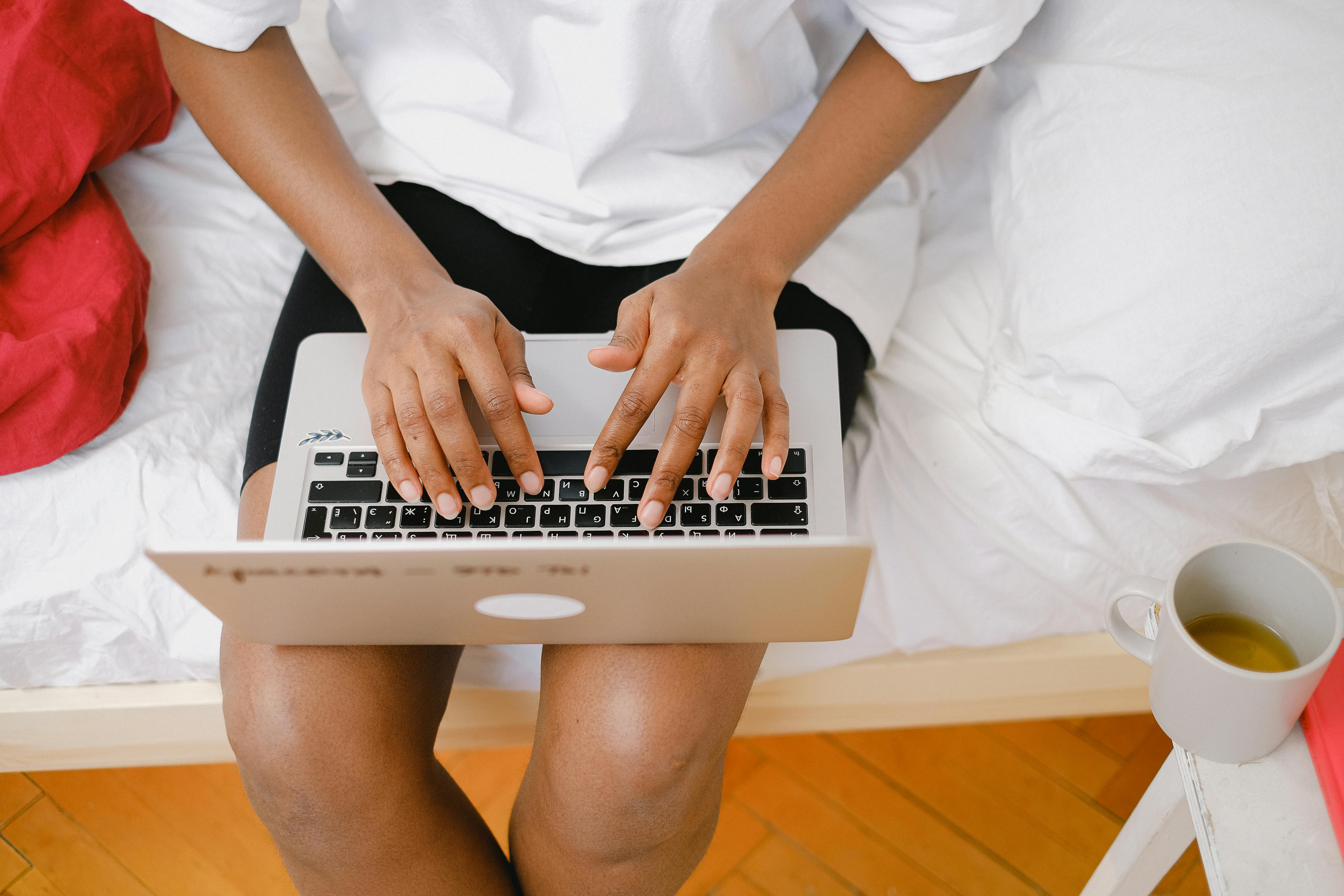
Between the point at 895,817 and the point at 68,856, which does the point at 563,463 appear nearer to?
the point at 895,817

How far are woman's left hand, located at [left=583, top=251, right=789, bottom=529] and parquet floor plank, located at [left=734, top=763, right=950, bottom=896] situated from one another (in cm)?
60

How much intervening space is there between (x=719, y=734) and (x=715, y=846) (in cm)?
47

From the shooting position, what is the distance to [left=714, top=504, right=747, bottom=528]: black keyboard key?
67 cm

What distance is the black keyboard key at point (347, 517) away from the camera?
68 centimetres

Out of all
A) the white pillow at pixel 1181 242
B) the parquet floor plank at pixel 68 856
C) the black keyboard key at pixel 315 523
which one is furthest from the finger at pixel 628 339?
the parquet floor plank at pixel 68 856

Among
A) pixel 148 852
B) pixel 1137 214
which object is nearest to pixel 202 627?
pixel 148 852

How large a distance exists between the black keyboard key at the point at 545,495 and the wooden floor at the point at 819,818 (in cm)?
60

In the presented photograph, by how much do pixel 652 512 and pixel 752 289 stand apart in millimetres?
220

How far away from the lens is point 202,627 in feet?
2.75

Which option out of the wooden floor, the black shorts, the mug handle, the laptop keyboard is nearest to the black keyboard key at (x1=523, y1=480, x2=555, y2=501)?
the laptop keyboard

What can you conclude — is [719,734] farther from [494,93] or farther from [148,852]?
[148,852]

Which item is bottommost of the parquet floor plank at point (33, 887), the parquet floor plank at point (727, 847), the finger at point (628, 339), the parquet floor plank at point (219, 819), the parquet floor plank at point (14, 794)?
the parquet floor plank at point (33, 887)

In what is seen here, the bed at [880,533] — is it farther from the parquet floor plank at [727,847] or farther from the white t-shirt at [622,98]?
the parquet floor plank at [727,847]

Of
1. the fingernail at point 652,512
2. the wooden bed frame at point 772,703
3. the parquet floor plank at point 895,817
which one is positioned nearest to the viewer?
the fingernail at point 652,512
